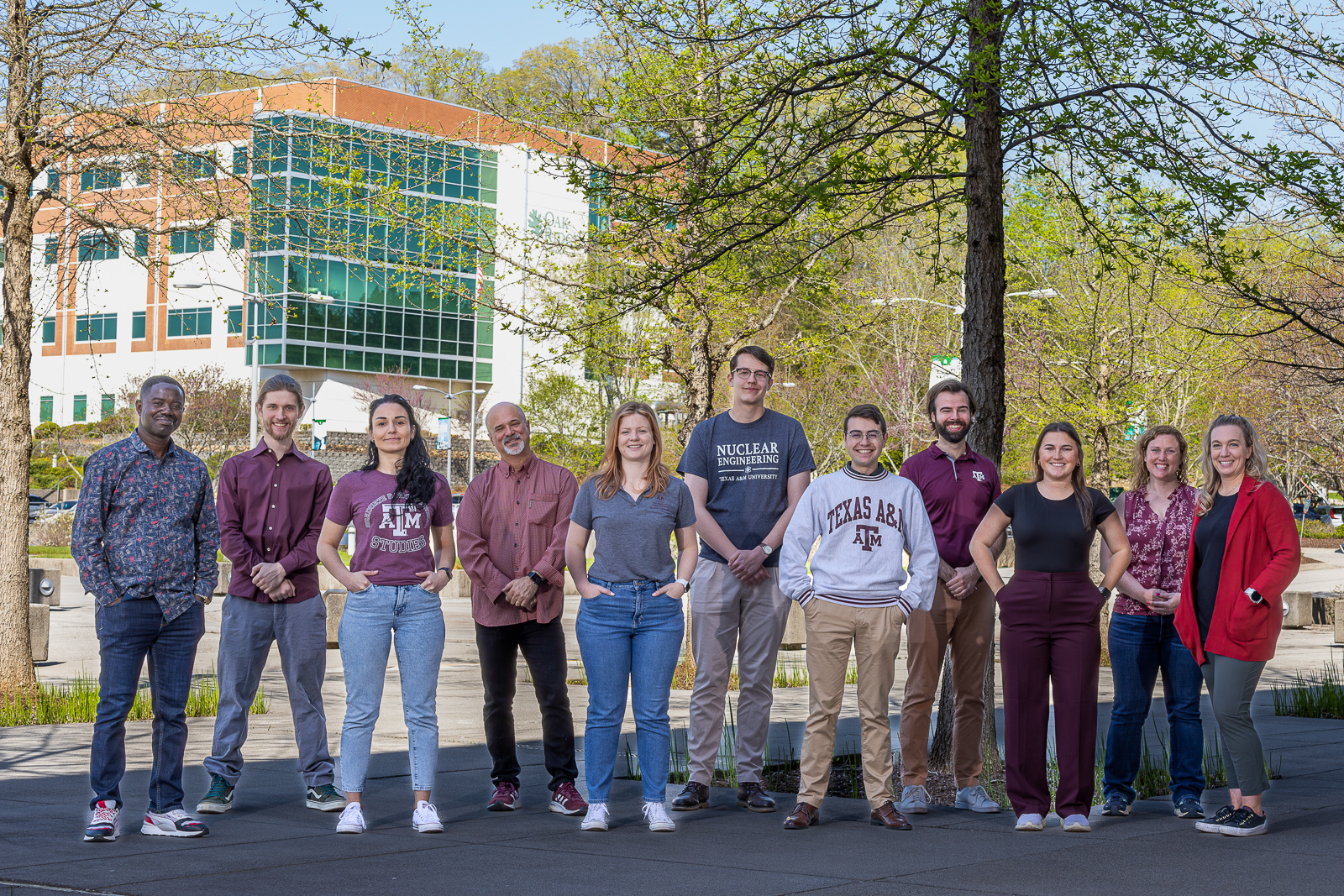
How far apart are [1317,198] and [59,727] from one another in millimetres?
8775

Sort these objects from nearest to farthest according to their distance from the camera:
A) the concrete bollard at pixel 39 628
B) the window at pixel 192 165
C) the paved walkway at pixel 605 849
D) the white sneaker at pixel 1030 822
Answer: the paved walkway at pixel 605 849
the white sneaker at pixel 1030 822
the window at pixel 192 165
the concrete bollard at pixel 39 628

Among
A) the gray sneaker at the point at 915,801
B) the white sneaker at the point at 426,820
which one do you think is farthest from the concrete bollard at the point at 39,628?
the gray sneaker at the point at 915,801

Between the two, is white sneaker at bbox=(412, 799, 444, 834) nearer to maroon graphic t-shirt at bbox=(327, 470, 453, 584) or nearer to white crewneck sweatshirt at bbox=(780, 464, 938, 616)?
maroon graphic t-shirt at bbox=(327, 470, 453, 584)

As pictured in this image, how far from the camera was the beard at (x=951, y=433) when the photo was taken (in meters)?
7.28

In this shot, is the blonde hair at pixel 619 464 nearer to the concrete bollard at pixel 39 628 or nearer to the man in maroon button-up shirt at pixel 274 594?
the man in maroon button-up shirt at pixel 274 594

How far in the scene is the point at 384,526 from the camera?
6887mm

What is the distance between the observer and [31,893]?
5.19 metres

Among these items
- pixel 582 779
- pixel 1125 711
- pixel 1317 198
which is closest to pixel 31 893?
pixel 582 779

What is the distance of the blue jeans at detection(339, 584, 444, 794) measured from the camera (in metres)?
6.79

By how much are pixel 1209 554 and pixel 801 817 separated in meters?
2.32

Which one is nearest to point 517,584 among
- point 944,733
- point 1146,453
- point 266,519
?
point 266,519

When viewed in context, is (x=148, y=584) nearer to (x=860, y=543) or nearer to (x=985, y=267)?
(x=860, y=543)

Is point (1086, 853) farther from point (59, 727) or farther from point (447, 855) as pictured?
point (59, 727)

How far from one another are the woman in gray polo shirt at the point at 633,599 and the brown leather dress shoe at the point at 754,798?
68cm
